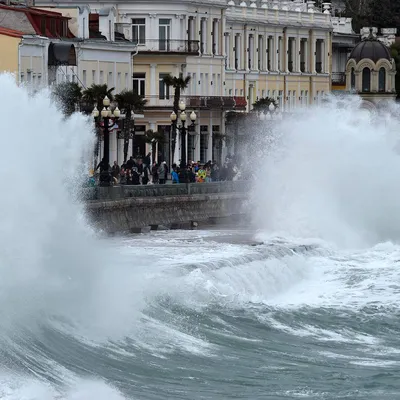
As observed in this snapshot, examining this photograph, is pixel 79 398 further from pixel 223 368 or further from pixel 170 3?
pixel 170 3

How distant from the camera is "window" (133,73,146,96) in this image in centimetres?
8669

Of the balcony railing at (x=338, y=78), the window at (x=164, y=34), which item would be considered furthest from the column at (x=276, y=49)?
the window at (x=164, y=34)

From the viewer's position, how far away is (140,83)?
8719 centimetres

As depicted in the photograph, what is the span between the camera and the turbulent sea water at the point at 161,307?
1314 inches

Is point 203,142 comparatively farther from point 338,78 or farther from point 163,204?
point 163,204

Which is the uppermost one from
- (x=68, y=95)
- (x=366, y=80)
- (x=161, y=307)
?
(x=68, y=95)

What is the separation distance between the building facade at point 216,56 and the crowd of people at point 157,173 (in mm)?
7079

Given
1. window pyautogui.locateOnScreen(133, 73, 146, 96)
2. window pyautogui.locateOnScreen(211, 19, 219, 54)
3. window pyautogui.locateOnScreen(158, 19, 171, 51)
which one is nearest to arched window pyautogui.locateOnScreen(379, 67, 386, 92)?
window pyautogui.locateOnScreen(211, 19, 219, 54)

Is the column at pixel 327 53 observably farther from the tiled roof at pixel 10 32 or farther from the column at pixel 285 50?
the tiled roof at pixel 10 32

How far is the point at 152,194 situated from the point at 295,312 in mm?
17912

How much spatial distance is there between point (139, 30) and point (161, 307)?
157 feet

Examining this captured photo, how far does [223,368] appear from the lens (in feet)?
116

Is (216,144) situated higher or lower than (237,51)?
lower

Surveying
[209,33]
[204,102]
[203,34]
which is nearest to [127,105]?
[204,102]
